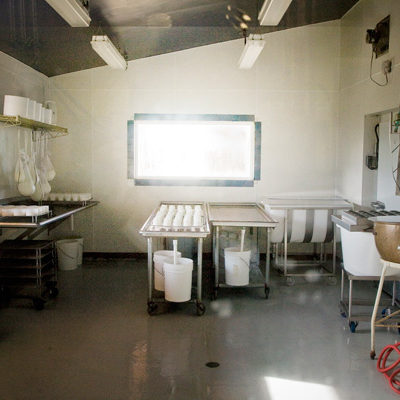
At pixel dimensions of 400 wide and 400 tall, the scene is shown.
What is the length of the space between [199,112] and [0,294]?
10.3ft

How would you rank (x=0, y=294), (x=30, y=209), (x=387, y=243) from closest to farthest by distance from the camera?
(x=387, y=243), (x=30, y=209), (x=0, y=294)

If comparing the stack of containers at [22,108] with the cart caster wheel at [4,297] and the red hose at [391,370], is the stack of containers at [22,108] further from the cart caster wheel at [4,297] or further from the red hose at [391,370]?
the red hose at [391,370]

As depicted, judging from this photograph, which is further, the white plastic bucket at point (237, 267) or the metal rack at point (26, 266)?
the white plastic bucket at point (237, 267)

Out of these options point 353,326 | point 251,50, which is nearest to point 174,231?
point 353,326

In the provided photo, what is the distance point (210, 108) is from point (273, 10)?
7.54 feet

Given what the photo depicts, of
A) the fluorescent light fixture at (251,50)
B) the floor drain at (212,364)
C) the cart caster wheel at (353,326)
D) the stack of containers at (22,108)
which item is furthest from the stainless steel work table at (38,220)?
the cart caster wheel at (353,326)

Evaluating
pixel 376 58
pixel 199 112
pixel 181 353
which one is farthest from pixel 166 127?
pixel 181 353

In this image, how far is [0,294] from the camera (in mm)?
4094

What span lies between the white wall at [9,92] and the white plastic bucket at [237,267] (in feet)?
7.96

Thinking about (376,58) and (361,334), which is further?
(376,58)

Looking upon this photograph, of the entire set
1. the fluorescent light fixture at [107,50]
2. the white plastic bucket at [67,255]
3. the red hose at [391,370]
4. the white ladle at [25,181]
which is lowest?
the red hose at [391,370]

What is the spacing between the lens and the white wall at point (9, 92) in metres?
4.46

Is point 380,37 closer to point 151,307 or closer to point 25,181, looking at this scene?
point 151,307

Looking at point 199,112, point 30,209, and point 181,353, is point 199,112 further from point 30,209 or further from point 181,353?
point 181,353
